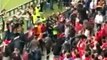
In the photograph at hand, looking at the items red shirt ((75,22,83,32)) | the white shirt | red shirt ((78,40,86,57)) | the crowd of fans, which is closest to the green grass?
the crowd of fans

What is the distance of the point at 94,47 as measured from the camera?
2027 centimetres

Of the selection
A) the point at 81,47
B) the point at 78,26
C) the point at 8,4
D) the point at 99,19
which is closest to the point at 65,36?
the point at 78,26

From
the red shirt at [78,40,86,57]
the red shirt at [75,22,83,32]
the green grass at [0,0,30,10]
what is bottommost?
the red shirt at [78,40,86,57]

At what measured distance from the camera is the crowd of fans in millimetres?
20656

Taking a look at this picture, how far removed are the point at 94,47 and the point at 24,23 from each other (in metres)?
6.27

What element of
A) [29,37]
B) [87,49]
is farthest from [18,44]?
[87,49]

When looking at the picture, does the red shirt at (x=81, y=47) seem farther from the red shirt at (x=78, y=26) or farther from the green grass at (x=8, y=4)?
the green grass at (x=8, y=4)

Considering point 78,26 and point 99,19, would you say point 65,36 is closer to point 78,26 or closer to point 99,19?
point 78,26

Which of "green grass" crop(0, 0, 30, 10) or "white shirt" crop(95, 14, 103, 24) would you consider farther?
"green grass" crop(0, 0, 30, 10)

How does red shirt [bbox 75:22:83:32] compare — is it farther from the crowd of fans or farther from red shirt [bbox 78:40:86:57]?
red shirt [bbox 78:40:86:57]

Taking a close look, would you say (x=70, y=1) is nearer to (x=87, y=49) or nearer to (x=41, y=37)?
(x=41, y=37)

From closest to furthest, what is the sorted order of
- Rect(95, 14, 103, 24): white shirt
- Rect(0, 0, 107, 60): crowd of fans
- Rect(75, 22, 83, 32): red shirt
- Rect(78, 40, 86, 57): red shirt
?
Rect(0, 0, 107, 60): crowd of fans
Rect(78, 40, 86, 57): red shirt
Rect(95, 14, 103, 24): white shirt
Rect(75, 22, 83, 32): red shirt

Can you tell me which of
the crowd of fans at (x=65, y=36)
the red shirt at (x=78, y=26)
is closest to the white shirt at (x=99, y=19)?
the crowd of fans at (x=65, y=36)

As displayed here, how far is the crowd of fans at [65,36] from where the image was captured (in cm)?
2066
